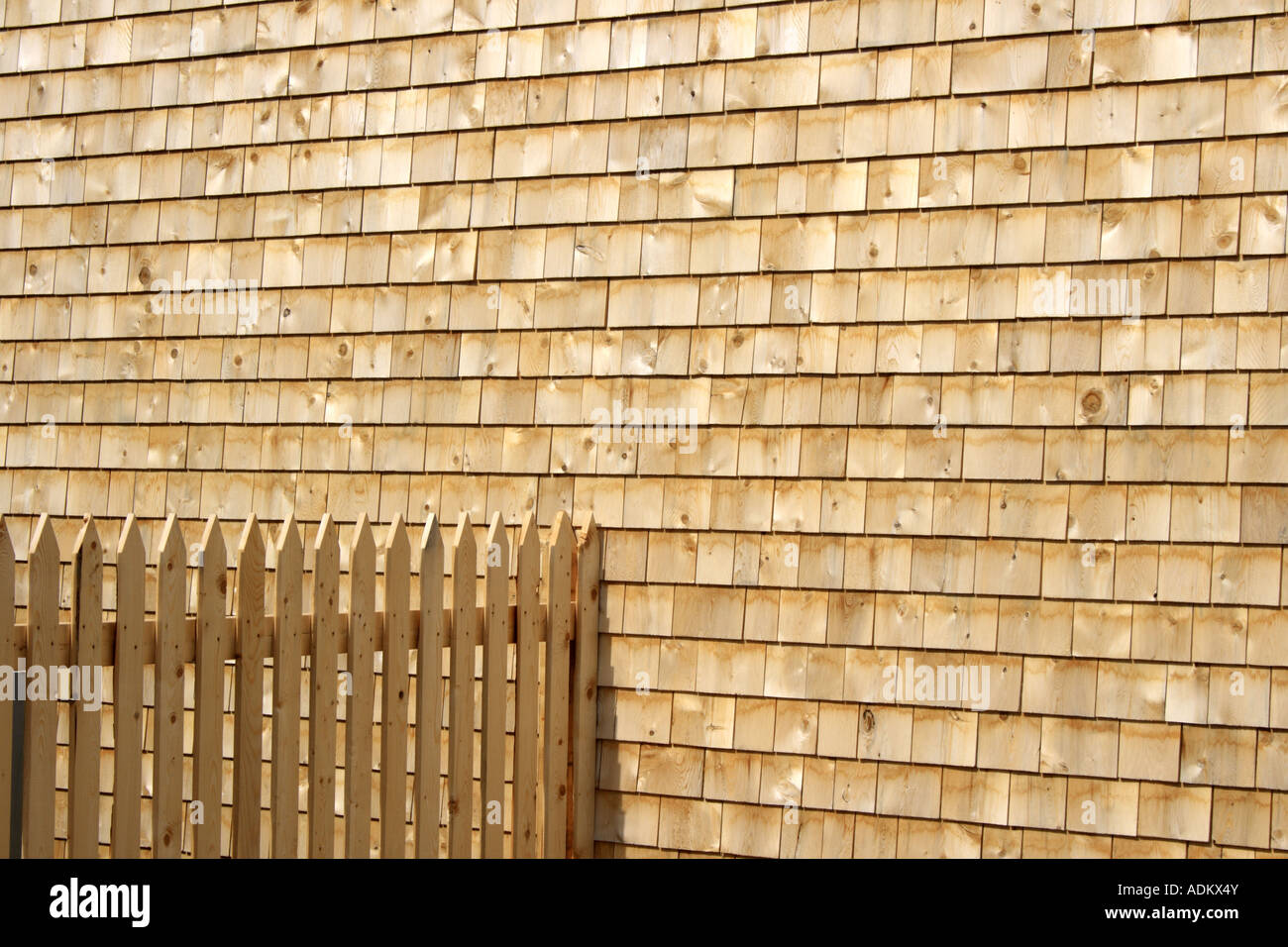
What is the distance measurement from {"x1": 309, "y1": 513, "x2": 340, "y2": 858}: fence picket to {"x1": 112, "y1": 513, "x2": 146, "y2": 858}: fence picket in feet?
2.06

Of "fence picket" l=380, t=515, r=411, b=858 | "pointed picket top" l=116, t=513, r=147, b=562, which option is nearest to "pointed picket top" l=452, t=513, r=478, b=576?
"fence picket" l=380, t=515, r=411, b=858

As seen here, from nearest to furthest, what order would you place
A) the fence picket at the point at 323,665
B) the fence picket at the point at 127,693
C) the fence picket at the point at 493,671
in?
Answer: the fence picket at the point at 127,693 → the fence picket at the point at 323,665 → the fence picket at the point at 493,671

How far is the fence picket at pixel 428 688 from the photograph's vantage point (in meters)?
4.81

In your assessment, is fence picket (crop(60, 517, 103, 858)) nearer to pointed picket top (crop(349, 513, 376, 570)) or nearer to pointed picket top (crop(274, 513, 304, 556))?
pointed picket top (crop(274, 513, 304, 556))

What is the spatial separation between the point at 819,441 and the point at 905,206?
97cm

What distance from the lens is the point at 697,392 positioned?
549 cm

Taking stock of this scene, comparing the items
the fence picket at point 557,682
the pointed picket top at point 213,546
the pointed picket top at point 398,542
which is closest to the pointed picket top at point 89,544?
the pointed picket top at point 213,546

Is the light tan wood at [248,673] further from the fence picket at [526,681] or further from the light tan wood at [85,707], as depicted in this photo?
the fence picket at [526,681]

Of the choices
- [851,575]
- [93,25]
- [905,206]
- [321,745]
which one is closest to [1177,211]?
[905,206]

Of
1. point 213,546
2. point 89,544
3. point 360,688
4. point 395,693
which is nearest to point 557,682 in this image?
point 395,693

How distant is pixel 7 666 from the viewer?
3.52m

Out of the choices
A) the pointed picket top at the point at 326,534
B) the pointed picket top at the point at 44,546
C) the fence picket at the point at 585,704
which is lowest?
the fence picket at the point at 585,704
